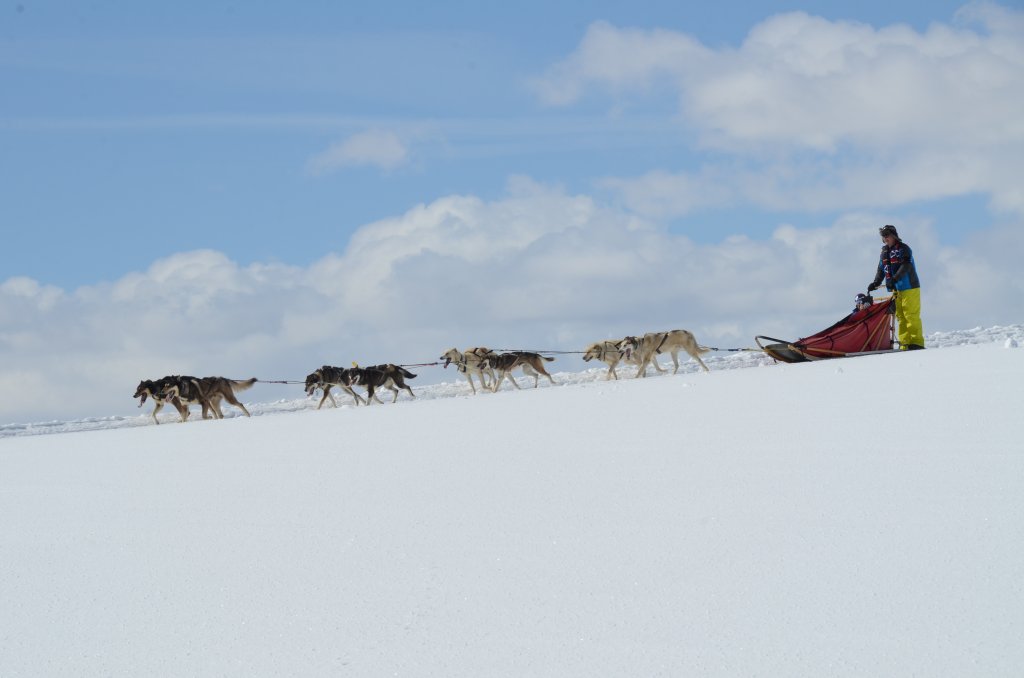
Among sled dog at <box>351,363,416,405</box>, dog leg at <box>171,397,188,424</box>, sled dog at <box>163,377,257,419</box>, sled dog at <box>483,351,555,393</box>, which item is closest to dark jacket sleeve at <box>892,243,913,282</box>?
sled dog at <box>483,351,555,393</box>

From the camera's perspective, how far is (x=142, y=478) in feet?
21.1

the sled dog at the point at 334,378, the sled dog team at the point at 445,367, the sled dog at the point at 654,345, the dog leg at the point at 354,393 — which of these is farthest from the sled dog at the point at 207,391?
the sled dog at the point at 654,345

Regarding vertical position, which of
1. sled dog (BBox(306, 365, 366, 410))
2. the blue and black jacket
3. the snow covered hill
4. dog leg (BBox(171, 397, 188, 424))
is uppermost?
the blue and black jacket

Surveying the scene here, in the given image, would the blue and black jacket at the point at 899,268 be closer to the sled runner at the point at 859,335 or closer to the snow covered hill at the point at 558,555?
the sled runner at the point at 859,335

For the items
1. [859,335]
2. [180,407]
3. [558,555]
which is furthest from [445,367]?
[558,555]

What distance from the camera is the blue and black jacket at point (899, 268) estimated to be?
41.2ft

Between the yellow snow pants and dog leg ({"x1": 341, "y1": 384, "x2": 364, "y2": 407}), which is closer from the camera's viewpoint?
the yellow snow pants

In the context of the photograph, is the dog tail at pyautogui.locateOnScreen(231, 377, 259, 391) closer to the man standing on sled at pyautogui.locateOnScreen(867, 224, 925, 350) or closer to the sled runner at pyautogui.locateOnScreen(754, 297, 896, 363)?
the sled runner at pyautogui.locateOnScreen(754, 297, 896, 363)

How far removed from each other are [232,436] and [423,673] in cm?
613

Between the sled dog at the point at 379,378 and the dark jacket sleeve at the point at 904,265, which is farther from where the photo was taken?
the sled dog at the point at 379,378

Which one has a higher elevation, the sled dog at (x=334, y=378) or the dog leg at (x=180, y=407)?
the sled dog at (x=334, y=378)

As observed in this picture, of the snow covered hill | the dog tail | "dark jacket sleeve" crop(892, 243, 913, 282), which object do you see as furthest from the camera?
the dog tail

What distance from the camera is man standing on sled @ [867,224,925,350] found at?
12.6 m

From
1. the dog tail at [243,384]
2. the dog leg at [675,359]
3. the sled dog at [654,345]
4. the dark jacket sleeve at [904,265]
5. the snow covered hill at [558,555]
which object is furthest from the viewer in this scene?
the dog tail at [243,384]
